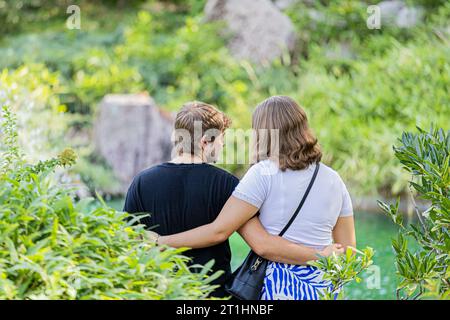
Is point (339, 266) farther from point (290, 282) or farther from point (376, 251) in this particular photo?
point (376, 251)

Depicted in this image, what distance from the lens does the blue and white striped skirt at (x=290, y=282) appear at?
9.63 feet

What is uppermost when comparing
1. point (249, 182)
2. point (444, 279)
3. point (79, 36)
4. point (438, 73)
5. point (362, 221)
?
point (79, 36)

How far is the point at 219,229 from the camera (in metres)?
2.84

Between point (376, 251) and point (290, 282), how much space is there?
308 cm

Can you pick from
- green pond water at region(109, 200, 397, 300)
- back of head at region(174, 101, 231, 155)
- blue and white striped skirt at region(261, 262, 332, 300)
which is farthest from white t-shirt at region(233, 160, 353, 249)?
green pond water at region(109, 200, 397, 300)

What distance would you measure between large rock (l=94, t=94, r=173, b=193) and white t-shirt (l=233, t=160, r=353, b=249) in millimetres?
6679

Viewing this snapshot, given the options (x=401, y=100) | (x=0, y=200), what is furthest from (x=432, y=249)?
(x=401, y=100)

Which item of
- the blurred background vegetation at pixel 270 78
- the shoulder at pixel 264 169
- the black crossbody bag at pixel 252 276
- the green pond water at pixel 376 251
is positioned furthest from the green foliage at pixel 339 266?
the blurred background vegetation at pixel 270 78

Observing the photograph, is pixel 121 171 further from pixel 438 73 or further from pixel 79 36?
pixel 79 36

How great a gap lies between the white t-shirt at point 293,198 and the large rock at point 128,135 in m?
6.68

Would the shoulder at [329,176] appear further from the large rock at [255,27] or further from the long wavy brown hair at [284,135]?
the large rock at [255,27]

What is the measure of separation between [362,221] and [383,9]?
548 cm

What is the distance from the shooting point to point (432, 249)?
2939mm
